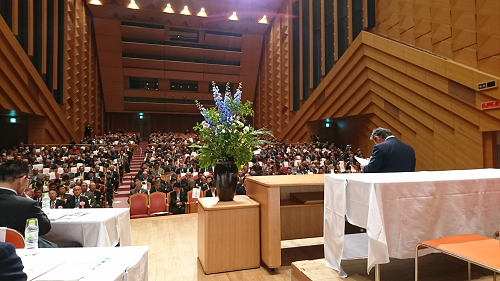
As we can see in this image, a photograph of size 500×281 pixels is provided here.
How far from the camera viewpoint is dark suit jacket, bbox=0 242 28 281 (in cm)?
93

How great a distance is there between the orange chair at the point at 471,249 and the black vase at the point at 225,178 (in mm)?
1738

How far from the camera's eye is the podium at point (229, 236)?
286 cm

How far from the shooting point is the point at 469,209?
2.12 metres

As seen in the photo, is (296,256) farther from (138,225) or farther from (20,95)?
(20,95)

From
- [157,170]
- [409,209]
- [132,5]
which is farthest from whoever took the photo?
[132,5]

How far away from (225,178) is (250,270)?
913 millimetres

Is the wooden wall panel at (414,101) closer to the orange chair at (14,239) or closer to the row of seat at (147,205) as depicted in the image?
the row of seat at (147,205)

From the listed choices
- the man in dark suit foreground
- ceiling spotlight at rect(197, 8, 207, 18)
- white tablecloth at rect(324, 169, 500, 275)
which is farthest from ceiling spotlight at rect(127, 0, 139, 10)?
white tablecloth at rect(324, 169, 500, 275)

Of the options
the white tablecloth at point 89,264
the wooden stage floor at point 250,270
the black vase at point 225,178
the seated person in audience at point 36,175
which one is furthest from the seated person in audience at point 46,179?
the white tablecloth at point 89,264

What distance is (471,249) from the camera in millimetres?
1701

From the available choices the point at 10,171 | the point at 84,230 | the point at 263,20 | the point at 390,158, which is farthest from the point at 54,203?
the point at 263,20

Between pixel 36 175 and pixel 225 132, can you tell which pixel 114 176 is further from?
pixel 225 132

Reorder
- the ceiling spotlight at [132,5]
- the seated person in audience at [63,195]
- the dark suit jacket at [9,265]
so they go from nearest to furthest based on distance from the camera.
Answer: the dark suit jacket at [9,265] → the seated person in audience at [63,195] → the ceiling spotlight at [132,5]

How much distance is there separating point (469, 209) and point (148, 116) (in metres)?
22.3
